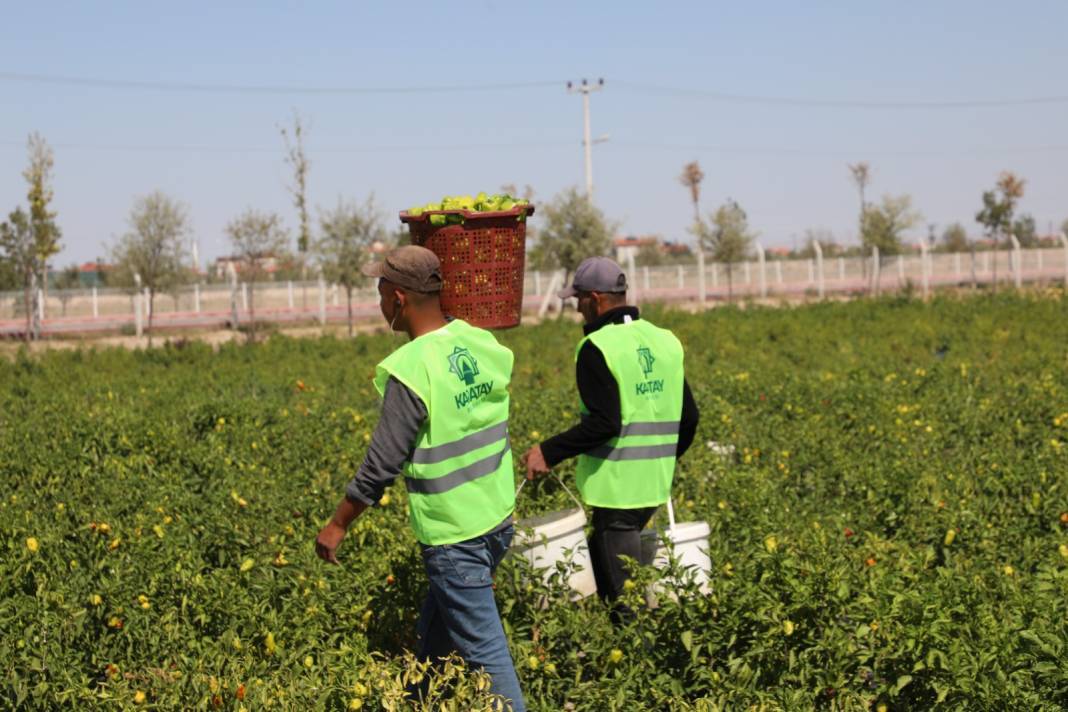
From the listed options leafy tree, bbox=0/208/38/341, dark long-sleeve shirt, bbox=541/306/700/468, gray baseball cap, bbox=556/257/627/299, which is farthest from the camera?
leafy tree, bbox=0/208/38/341

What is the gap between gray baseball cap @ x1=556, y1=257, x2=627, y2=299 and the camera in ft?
15.8

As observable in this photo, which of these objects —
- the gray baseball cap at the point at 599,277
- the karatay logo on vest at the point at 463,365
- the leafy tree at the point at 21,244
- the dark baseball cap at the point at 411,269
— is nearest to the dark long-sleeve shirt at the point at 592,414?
the gray baseball cap at the point at 599,277

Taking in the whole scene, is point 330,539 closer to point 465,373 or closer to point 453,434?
point 453,434

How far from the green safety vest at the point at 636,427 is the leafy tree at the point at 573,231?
34.2 m

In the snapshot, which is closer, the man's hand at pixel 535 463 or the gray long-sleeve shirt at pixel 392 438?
the gray long-sleeve shirt at pixel 392 438

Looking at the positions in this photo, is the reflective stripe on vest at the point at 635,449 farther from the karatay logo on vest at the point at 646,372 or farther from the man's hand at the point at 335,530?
the man's hand at the point at 335,530

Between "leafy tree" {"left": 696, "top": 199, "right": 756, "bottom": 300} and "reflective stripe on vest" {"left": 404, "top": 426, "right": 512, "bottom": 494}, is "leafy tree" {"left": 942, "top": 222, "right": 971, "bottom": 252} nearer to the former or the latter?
"leafy tree" {"left": 696, "top": 199, "right": 756, "bottom": 300}

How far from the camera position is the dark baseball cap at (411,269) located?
12.6 feet

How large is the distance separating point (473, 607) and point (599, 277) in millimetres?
1529

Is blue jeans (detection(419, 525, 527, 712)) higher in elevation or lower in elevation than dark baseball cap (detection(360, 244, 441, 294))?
lower

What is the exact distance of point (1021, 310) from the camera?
68.8 feet

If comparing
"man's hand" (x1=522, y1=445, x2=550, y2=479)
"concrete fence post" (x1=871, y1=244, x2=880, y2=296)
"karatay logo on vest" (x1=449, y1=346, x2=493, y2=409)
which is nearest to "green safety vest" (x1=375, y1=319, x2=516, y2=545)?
"karatay logo on vest" (x1=449, y1=346, x2=493, y2=409)

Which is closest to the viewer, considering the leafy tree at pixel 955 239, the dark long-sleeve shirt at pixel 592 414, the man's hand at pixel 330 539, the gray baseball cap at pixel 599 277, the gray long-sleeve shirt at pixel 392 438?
the gray long-sleeve shirt at pixel 392 438

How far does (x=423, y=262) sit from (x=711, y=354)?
12.8m
